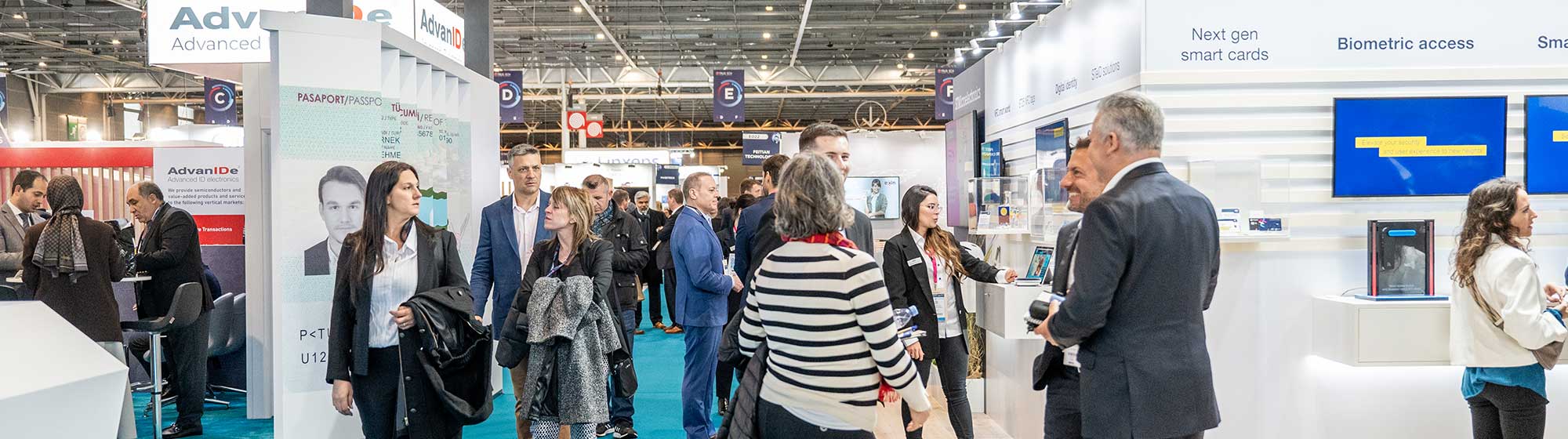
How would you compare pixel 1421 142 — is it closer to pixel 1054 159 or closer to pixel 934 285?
pixel 1054 159

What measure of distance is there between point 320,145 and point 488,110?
2.39 metres

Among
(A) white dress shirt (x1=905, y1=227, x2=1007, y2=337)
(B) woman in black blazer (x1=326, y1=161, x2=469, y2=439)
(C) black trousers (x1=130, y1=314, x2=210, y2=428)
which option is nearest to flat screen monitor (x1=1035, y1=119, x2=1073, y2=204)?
(A) white dress shirt (x1=905, y1=227, x2=1007, y2=337)

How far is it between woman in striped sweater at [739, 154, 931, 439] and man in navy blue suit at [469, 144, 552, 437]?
239cm

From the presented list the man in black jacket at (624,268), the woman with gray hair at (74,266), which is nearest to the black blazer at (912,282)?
the man in black jacket at (624,268)

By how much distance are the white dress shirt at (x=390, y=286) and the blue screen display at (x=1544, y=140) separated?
4.15 meters

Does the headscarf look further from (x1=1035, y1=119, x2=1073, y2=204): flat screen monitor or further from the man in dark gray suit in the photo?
the man in dark gray suit

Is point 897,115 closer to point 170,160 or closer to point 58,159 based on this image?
point 58,159

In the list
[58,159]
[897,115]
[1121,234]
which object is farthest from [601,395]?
[897,115]

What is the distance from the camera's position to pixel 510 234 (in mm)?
4836

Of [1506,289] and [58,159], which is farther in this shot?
[58,159]

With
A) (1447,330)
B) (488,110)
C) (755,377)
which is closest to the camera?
(755,377)

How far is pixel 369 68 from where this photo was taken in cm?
446

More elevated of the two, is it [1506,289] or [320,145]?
[320,145]

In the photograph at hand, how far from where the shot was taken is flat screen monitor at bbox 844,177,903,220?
12172mm
